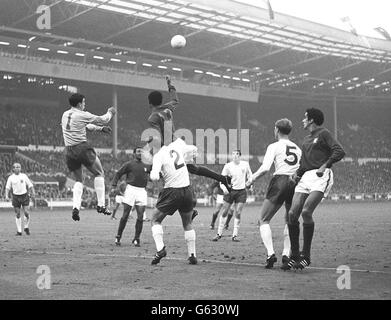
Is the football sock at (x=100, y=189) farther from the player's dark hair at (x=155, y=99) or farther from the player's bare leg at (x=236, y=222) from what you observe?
the player's bare leg at (x=236, y=222)

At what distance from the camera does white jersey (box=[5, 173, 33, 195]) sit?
20016mm

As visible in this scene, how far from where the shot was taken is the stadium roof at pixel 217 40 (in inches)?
1863

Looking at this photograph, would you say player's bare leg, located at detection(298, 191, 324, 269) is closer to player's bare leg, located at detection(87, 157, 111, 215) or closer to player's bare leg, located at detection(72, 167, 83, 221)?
player's bare leg, located at detection(87, 157, 111, 215)

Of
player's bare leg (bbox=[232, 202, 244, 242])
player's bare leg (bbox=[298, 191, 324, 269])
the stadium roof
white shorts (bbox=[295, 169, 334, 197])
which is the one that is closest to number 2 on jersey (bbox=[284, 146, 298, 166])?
white shorts (bbox=[295, 169, 334, 197])

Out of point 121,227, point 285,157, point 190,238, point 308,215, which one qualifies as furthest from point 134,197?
point 308,215

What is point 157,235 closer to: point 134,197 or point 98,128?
point 98,128

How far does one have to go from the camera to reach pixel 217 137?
66.2m

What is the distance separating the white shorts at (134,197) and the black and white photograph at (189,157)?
0.04 meters

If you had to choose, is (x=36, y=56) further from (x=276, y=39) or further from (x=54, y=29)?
(x=276, y=39)

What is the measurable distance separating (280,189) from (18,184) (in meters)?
12.0

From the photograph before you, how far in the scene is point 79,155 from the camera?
12.5 m

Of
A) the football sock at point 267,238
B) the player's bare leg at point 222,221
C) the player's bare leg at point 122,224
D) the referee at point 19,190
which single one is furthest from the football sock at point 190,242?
the referee at point 19,190

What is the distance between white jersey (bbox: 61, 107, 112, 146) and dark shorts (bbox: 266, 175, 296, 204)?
3769mm

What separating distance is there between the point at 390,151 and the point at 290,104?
14.1 m
